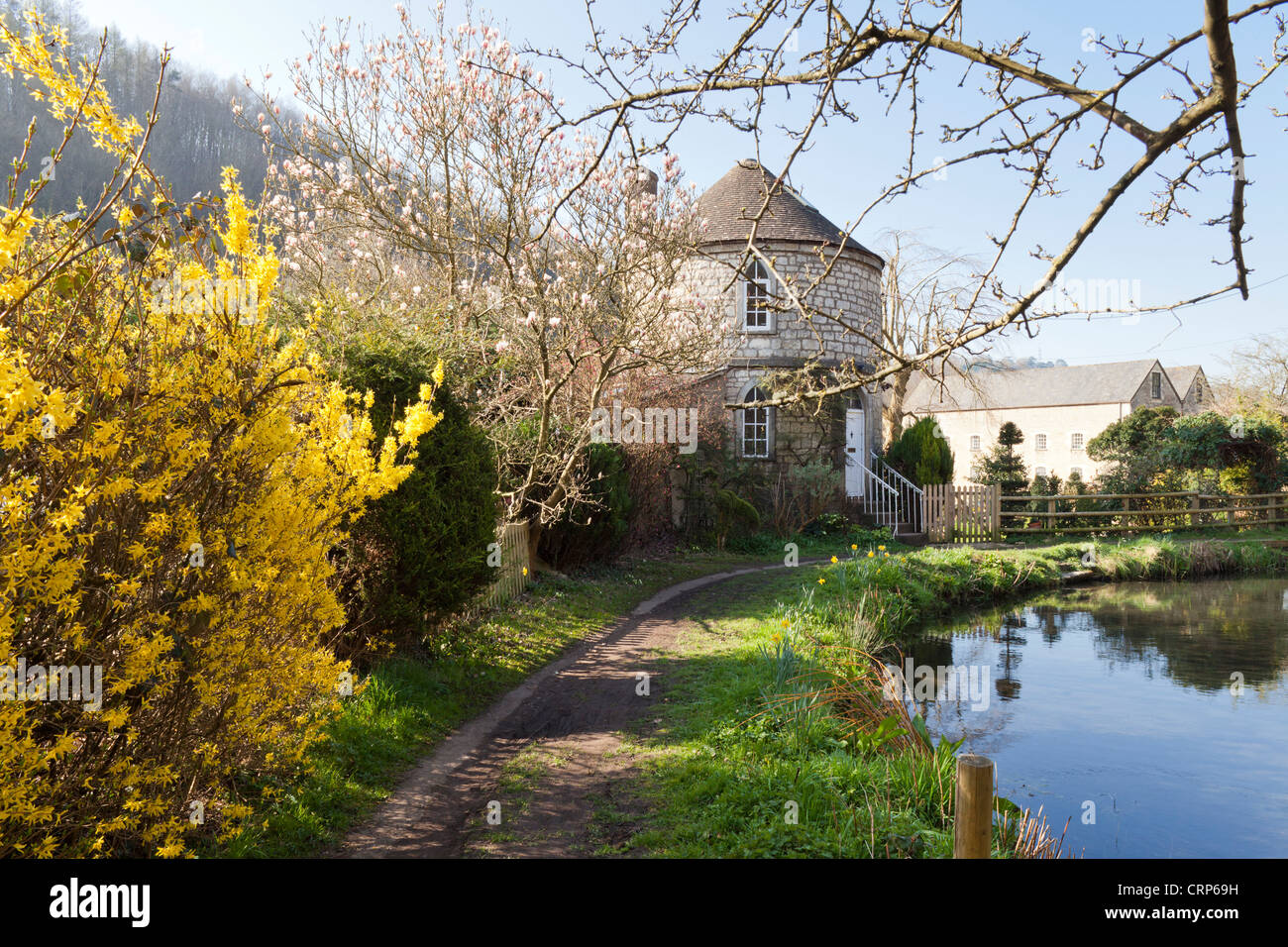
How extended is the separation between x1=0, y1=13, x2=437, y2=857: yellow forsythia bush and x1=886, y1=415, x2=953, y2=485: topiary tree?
17959 mm

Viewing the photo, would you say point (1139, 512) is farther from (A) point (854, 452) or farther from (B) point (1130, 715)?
(B) point (1130, 715)

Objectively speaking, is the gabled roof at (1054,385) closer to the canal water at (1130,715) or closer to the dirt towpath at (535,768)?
the canal water at (1130,715)

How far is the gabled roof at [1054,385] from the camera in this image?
41.2 meters

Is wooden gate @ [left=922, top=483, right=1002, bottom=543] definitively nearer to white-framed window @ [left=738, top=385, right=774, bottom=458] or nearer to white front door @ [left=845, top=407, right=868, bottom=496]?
white front door @ [left=845, top=407, right=868, bottom=496]

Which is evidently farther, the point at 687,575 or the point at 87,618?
the point at 687,575

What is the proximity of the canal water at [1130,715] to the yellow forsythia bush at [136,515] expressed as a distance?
545cm

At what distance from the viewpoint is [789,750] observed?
5426mm

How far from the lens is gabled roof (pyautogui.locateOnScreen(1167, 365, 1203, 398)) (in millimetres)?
44938

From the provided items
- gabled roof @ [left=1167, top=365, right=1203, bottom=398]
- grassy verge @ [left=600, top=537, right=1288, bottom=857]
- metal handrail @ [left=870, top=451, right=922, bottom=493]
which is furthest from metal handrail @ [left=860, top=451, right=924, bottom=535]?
gabled roof @ [left=1167, top=365, right=1203, bottom=398]

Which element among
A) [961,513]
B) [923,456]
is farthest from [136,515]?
[923,456]
